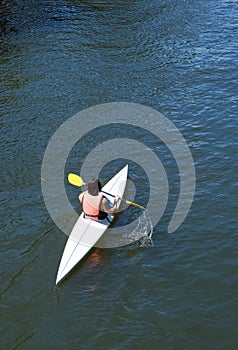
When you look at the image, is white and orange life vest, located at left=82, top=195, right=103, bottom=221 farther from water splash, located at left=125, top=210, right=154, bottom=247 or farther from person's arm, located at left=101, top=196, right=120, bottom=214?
water splash, located at left=125, top=210, right=154, bottom=247

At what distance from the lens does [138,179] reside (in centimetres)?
1553

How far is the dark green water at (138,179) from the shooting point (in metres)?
11.0

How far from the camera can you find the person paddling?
496 inches

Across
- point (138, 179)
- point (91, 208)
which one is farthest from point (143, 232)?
point (138, 179)

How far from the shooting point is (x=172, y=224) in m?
13.7

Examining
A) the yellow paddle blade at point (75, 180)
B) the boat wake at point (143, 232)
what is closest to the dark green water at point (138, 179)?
the boat wake at point (143, 232)

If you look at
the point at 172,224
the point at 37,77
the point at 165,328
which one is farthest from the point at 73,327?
the point at 37,77

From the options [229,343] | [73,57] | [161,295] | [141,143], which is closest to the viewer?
[229,343]

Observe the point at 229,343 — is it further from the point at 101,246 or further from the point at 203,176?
the point at 203,176

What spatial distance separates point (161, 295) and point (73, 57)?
14.4 m

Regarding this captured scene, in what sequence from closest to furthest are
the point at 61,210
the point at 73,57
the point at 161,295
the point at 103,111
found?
the point at 161,295 < the point at 61,210 < the point at 103,111 < the point at 73,57

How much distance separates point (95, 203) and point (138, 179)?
2967 millimetres

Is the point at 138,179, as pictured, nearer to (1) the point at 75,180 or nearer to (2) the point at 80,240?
(1) the point at 75,180

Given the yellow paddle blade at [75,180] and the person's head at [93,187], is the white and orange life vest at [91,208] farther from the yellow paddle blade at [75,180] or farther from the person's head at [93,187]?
the yellow paddle blade at [75,180]
